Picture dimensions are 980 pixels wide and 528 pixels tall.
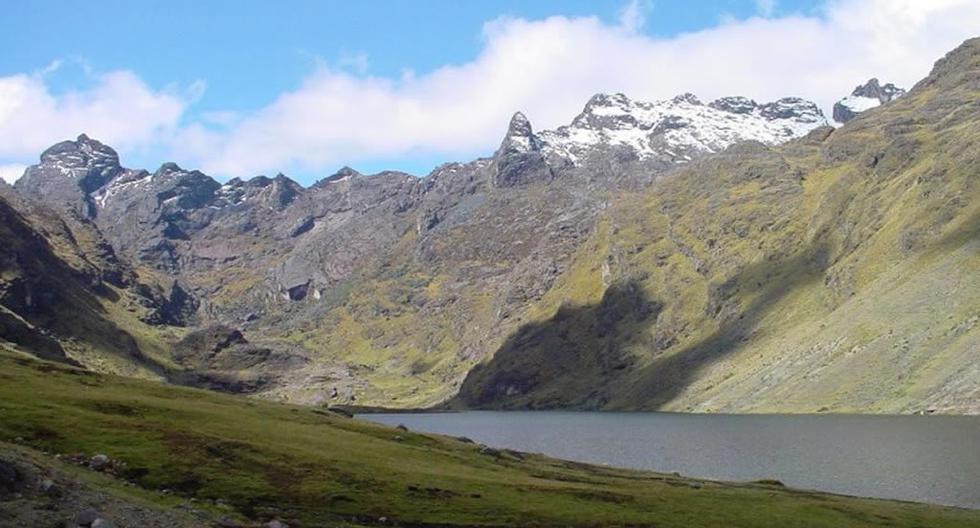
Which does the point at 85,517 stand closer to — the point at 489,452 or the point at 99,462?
the point at 99,462

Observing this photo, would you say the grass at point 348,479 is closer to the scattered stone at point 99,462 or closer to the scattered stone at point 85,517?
the scattered stone at point 99,462

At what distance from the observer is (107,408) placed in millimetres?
78938

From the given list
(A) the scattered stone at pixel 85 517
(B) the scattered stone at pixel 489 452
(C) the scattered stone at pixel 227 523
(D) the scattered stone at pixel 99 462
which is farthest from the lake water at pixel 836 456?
(A) the scattered stone at pixel 85 517

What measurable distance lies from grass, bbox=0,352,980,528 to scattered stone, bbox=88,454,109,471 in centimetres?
166

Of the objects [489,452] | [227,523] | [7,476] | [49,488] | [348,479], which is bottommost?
[489,452]

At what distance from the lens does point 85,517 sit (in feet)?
142

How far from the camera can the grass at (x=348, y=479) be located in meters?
60.4

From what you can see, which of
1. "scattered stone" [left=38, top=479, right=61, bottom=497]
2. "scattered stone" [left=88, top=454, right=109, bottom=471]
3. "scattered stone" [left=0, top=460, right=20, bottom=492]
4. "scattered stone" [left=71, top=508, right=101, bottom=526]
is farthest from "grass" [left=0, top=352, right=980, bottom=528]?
"scattered stone" [left=71, top=508, right=101, bottom=526]

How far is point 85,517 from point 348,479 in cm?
2497

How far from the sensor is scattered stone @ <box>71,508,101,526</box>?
42875 millimetres

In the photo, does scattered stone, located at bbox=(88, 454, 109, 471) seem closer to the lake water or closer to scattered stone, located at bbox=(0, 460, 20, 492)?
scattered stone, located at bbox=(0, 460, 20, 492)

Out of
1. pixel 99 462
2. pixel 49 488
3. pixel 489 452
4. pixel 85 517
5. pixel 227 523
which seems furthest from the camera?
pixel 489 452

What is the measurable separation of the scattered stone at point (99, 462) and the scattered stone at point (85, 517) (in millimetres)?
15253

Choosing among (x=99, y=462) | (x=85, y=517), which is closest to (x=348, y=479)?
(x=99, y=462)
